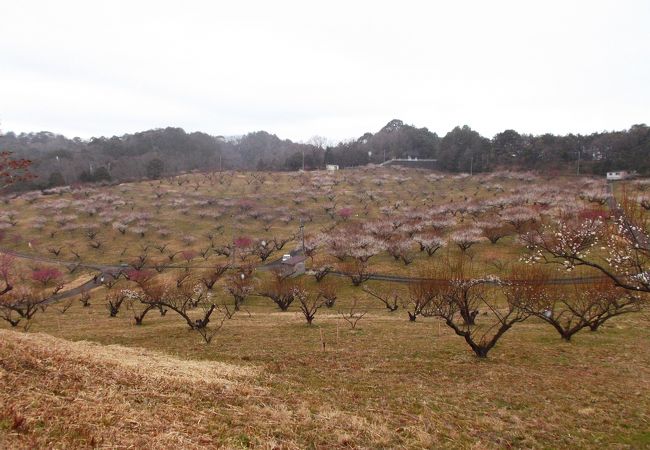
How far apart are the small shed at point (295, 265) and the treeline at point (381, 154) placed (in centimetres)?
7759

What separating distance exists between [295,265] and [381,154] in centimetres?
10151

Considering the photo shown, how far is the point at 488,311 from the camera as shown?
30312mm

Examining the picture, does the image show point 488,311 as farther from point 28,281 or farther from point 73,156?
point 73,156

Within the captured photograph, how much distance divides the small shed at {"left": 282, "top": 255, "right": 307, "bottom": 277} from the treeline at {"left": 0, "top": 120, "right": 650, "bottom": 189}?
7759 cm

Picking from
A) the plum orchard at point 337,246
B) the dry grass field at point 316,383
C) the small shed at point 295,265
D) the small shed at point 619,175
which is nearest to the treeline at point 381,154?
the small shed at point 619,175

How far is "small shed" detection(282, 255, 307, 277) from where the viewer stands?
48.4 meters

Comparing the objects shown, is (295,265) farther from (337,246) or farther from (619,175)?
(619,175)

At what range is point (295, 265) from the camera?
49281mm

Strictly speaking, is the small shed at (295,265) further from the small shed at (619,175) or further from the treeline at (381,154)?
the treeline at (381,154)

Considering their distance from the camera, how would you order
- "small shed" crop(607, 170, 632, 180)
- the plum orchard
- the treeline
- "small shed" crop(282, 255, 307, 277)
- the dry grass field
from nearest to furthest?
the dry grass field, the plum orchard, "small shed" crop(282, 255, 307, 277), "small shed" crop(607, 170, 632, 180), the treeline

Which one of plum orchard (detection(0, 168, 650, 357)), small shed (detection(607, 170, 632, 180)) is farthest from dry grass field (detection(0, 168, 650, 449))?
small shed (detection(607, 170, 632, 180))

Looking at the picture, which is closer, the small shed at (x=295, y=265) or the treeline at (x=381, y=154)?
the small shed at (x=295, y=265)

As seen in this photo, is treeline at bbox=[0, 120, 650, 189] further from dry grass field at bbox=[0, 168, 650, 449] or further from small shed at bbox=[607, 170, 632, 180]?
dry grass field at bbox=[0, 168, 650, 449]

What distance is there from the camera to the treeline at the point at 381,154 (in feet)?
316
